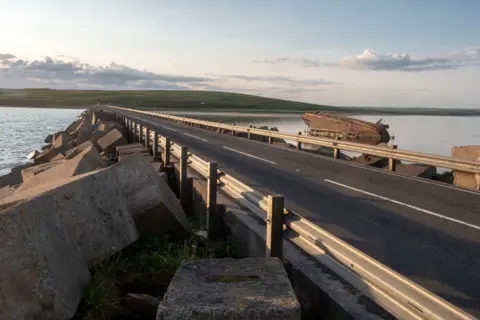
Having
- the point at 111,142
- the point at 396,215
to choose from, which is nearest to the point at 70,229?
the point at 396,215

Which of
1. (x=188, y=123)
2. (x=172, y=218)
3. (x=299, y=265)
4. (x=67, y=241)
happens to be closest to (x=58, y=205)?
(x=67, y=241)

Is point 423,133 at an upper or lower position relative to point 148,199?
lower

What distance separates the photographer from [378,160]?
1773 cm

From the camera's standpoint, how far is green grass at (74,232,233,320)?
4.41m

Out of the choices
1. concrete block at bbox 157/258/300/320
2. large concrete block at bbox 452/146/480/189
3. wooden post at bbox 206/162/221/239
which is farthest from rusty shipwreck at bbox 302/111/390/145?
concrete block at bbox 157/258/300/320

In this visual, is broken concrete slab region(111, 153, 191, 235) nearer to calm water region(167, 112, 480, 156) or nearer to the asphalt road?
the asphalt road

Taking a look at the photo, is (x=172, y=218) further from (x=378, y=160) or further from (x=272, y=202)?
(x=378, y=160)

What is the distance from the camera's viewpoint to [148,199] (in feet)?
20.9

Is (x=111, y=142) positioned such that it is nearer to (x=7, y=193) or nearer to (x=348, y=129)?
(x=7, y=193)

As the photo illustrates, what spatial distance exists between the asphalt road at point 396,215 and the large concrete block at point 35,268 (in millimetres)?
3720

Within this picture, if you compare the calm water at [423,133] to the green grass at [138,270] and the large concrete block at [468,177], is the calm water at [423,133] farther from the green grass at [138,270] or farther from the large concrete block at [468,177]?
the green grass at [138,270]

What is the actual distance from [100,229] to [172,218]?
141 cm

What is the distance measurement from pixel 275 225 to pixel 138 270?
6.16 feet

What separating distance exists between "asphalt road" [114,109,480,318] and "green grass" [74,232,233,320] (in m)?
2.26
